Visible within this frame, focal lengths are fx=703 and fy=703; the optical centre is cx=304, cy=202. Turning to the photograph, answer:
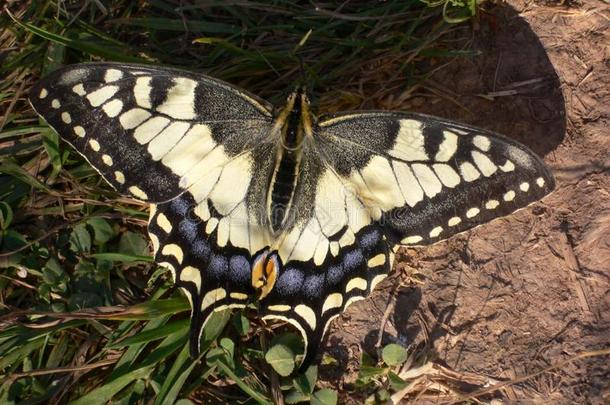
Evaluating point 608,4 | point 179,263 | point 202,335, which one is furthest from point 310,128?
point 608,4

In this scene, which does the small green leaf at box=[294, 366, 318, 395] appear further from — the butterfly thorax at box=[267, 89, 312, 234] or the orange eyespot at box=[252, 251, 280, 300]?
the butterfly thorax at box=[267, 89, 312, 234]

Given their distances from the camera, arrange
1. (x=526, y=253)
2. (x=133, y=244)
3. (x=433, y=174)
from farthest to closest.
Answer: (x=133, y=244) < (x=526, y=253) < (x=433, y=174)

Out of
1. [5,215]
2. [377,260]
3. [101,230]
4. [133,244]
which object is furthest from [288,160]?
[5,215]

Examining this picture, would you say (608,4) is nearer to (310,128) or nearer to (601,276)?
(601,276)

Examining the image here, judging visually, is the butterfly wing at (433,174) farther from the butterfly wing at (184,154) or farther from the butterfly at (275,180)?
the butterfly wing at (184,154)

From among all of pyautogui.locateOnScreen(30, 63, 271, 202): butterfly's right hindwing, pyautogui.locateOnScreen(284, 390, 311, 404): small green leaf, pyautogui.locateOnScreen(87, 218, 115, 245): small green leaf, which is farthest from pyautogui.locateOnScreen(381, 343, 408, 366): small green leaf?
pyautogui.locateOnScreen(87, 218, 115, 245): small green leaf

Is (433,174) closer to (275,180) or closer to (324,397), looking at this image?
(275,180)

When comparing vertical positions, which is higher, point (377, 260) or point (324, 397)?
point (377, 260)

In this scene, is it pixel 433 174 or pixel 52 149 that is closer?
pixel 433 174
